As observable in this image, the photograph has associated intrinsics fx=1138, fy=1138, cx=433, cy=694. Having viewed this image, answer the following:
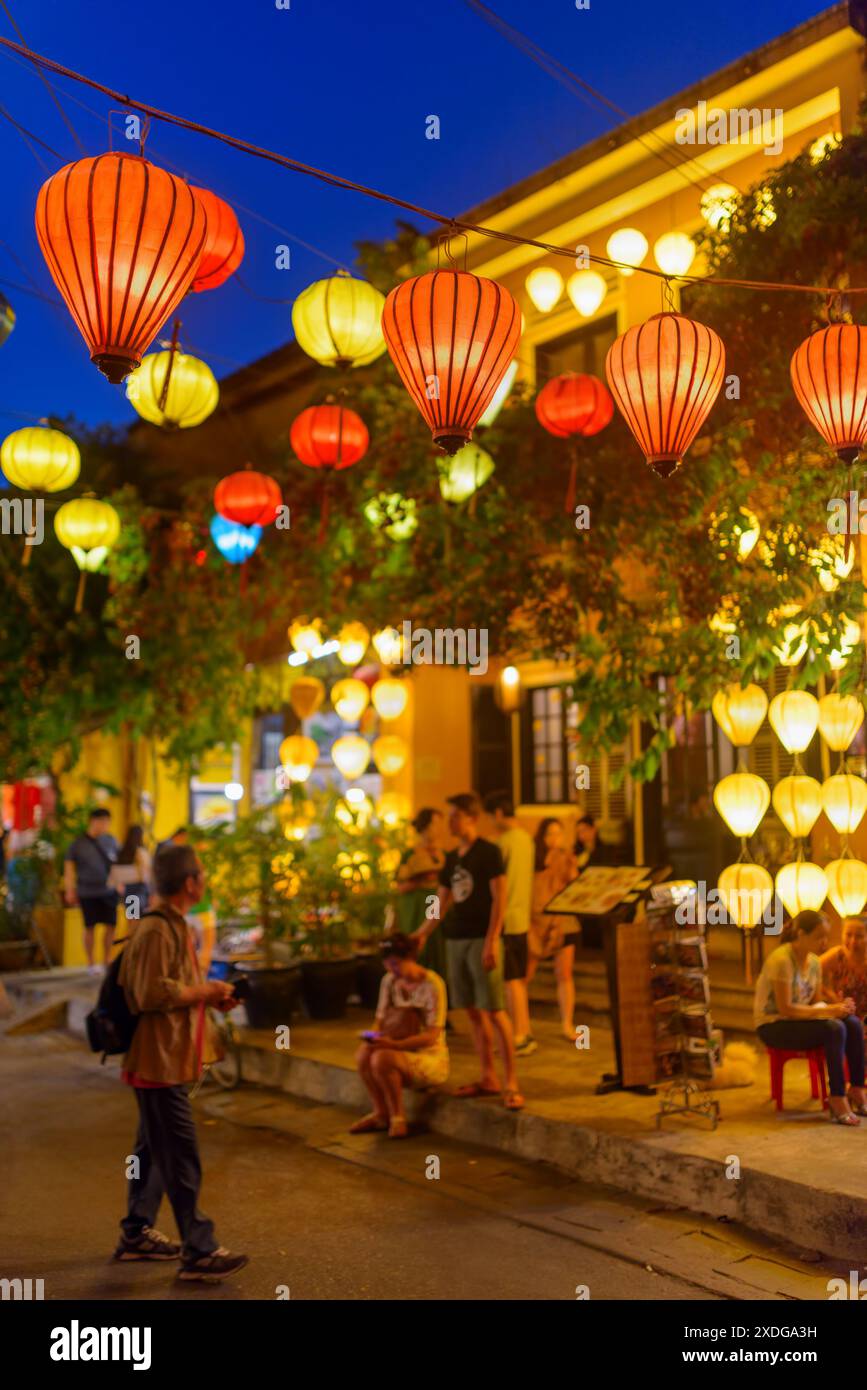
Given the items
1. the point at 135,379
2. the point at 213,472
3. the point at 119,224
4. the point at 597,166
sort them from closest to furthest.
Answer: the point at 119,224 < the point at 135,379 < the point at 597,166 < the point at 213,472

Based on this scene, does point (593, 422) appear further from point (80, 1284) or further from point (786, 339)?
point (80, 1284)

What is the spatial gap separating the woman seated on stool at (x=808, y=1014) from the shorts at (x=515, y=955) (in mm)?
2071

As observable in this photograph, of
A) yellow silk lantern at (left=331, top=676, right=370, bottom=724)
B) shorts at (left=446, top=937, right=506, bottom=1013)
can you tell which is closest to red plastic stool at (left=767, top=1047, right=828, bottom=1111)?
shorts at (left=446, top=937, right=506, bottom=1013)

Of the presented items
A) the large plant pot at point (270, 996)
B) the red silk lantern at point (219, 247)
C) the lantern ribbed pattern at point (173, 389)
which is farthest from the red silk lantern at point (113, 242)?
the large plant pot at point (270, 996)

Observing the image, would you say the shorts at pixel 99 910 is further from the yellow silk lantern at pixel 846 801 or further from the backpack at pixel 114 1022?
the yellow silk lantern at pixel 846 801

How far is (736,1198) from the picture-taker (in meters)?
6.02

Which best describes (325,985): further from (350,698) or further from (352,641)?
(352,641)

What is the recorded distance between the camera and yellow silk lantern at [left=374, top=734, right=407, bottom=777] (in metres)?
13.9

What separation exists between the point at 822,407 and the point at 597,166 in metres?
7.49

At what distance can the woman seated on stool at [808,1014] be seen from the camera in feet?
23.0

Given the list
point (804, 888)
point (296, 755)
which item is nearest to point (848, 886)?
point (804, 888)

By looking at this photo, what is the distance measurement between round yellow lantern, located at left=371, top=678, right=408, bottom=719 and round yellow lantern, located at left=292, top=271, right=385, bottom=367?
574 centimetres

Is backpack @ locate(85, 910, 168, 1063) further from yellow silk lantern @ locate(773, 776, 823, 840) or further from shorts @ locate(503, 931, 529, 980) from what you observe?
yellow silk lantern @ locate(773, 776, 823, 840)
